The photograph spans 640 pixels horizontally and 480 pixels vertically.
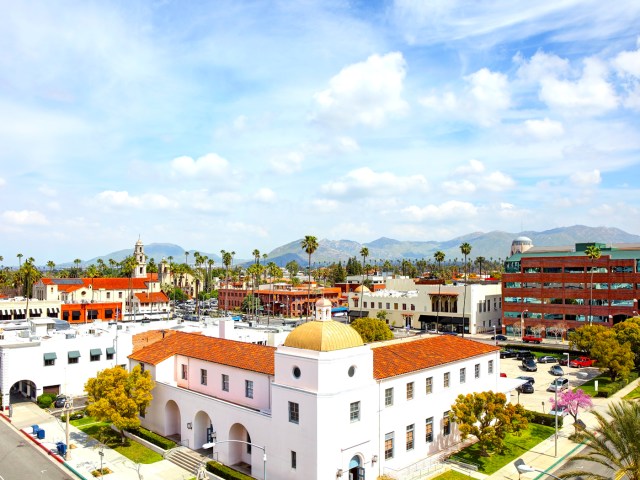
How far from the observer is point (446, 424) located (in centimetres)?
4519

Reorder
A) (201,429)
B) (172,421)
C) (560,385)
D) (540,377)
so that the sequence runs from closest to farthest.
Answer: (201,429), (172,421), (560,385), (540,377)

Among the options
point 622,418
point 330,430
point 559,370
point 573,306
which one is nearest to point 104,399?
point 330,430

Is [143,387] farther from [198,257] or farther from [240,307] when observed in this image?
[198,257]

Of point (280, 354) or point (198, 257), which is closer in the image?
point (280, 354)

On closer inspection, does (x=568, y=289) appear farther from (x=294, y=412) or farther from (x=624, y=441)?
(x=294, y=412)

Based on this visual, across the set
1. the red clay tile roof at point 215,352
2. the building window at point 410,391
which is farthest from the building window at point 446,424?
the red clay tile roof at point 215,352

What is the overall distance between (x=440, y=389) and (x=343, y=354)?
A: 1345 centimetres

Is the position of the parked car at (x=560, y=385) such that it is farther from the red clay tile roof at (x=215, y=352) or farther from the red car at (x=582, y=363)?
the red clay tile roof at (x=215, y=352)

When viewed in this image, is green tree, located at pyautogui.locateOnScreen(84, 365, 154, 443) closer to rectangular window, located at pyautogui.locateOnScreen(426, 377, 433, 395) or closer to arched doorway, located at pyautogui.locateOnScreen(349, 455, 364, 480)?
arched doorway, located at pyautogui.locateOnScreen(349, 455, 364, 480)

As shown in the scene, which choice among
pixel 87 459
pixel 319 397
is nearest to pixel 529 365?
pixel 319 397

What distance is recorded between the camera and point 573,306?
343 feet

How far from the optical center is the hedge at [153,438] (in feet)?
150

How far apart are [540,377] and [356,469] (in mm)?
46989

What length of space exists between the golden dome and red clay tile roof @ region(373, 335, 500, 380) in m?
4.28
